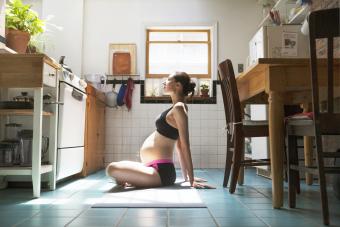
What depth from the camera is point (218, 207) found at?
1.91 metres

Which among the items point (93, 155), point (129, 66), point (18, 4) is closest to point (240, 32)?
point (129, 66)

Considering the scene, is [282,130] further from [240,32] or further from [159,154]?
[240,32]

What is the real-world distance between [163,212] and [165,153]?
88 centimetres

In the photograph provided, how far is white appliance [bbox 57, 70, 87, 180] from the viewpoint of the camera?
2.66 metres

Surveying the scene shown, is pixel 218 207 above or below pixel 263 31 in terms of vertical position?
below

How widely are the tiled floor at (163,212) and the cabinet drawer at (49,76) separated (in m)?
0.77

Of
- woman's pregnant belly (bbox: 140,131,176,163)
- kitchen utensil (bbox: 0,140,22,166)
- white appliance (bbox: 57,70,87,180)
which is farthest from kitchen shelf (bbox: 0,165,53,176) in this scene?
woman's pregnant belly (bbox: 140,131,176,163)

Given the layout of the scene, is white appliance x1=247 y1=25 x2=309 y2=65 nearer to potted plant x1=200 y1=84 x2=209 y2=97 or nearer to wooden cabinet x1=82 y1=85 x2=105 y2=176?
potted plant x1=200 y1=84 x2=209 y2=97

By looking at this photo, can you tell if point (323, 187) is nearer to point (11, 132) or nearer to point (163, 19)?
point (11, 132)

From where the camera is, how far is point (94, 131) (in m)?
3.94

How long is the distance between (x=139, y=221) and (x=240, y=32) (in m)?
3.89

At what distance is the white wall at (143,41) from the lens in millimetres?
4730

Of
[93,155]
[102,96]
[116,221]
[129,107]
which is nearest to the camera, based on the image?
[116,221]

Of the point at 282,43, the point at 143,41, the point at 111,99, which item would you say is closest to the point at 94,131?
the point at 111,99
